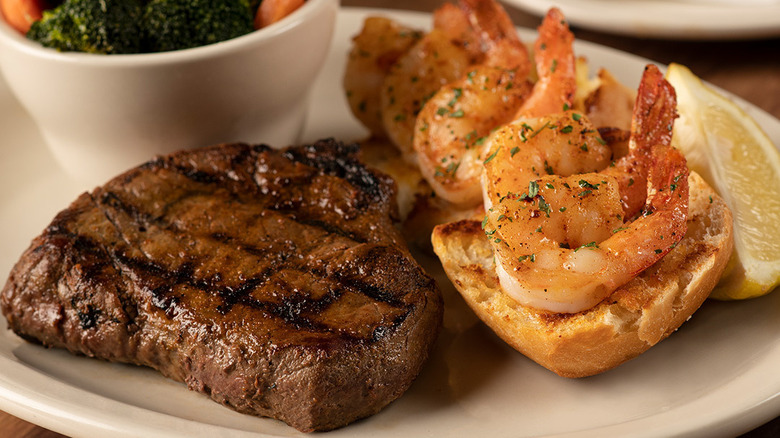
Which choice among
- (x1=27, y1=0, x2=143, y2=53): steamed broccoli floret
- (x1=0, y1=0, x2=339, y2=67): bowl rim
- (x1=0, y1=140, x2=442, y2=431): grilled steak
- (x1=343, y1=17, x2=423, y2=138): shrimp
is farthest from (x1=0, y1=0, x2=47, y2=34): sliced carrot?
(x1=343, y1=17, x2=423, y2=138): shrimp

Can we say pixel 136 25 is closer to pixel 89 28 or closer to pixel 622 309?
pixel 89 28

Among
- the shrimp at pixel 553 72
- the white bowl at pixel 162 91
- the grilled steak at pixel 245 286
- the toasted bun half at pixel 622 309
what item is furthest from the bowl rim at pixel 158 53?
the toasted bun half at pixel 622 309

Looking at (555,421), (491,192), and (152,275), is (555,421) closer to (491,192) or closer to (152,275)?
(491,192)

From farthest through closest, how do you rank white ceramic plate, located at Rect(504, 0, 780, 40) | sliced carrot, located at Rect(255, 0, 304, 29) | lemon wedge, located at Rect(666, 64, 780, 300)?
1. white ceramic plate, located at Rect(504, 0, 780, 40)
2. sliced carrot, located at Rect(255, 0, 304, 29)
3. lemon wedge, located at Rect(666, 64, 780, 300)

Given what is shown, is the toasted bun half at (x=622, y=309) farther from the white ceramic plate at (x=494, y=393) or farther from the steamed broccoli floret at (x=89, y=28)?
the steamed broccoli floret at (x=89, y=28)

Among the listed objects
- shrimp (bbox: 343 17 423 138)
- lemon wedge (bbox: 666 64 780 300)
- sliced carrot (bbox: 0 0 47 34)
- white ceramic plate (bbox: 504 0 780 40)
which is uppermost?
sliced carrot (bbox: 0 0 47 34)

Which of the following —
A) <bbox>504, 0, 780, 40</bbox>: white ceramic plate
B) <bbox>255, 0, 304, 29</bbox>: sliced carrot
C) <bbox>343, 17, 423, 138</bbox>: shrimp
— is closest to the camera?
<bbox>255, 0, 304, 29</bbox>: sliced carrot

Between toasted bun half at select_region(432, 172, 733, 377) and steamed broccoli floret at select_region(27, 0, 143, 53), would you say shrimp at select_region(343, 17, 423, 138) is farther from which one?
toasted bun half at select_region(432, 172, 733, 377)
